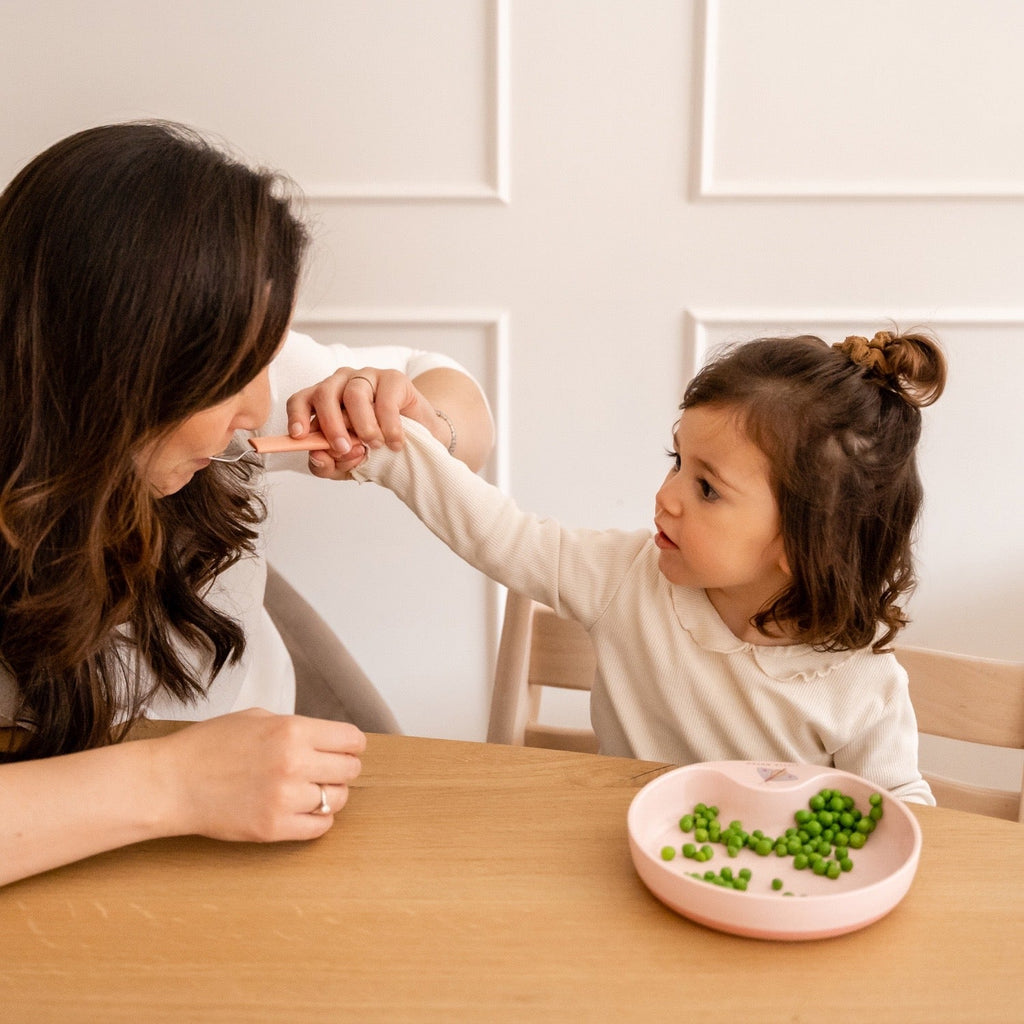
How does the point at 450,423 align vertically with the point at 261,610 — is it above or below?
above

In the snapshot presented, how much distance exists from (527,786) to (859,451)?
0.43 meters

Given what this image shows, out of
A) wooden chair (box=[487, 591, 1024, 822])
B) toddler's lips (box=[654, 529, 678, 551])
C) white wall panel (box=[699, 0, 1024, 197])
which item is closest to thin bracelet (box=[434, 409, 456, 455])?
wooden chair (box=[487, 591, 1024, 822])

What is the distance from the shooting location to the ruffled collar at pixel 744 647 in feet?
3.25

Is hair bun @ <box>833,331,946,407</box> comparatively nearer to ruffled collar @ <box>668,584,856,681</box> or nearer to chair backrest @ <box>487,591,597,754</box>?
ruffled collar @ <box>668,584,856,681</box>

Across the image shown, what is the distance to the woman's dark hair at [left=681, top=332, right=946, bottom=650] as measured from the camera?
3.12 ft

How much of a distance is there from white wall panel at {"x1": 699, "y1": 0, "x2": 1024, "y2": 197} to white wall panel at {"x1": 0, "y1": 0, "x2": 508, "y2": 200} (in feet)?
1.12

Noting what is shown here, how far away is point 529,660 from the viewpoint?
3.85 feet

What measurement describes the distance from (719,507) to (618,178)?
32.9 inches

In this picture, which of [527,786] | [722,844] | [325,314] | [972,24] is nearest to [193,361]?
[527,786]

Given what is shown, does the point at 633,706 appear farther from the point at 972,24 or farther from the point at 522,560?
the point at 972,24

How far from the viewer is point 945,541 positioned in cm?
177

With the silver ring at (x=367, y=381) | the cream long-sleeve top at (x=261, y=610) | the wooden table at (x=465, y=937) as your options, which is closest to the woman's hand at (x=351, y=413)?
the silver ring at (x=367, y=381)

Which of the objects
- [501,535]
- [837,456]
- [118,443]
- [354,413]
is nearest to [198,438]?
[118,443]

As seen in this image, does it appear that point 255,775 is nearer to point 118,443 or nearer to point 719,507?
point 118,443
